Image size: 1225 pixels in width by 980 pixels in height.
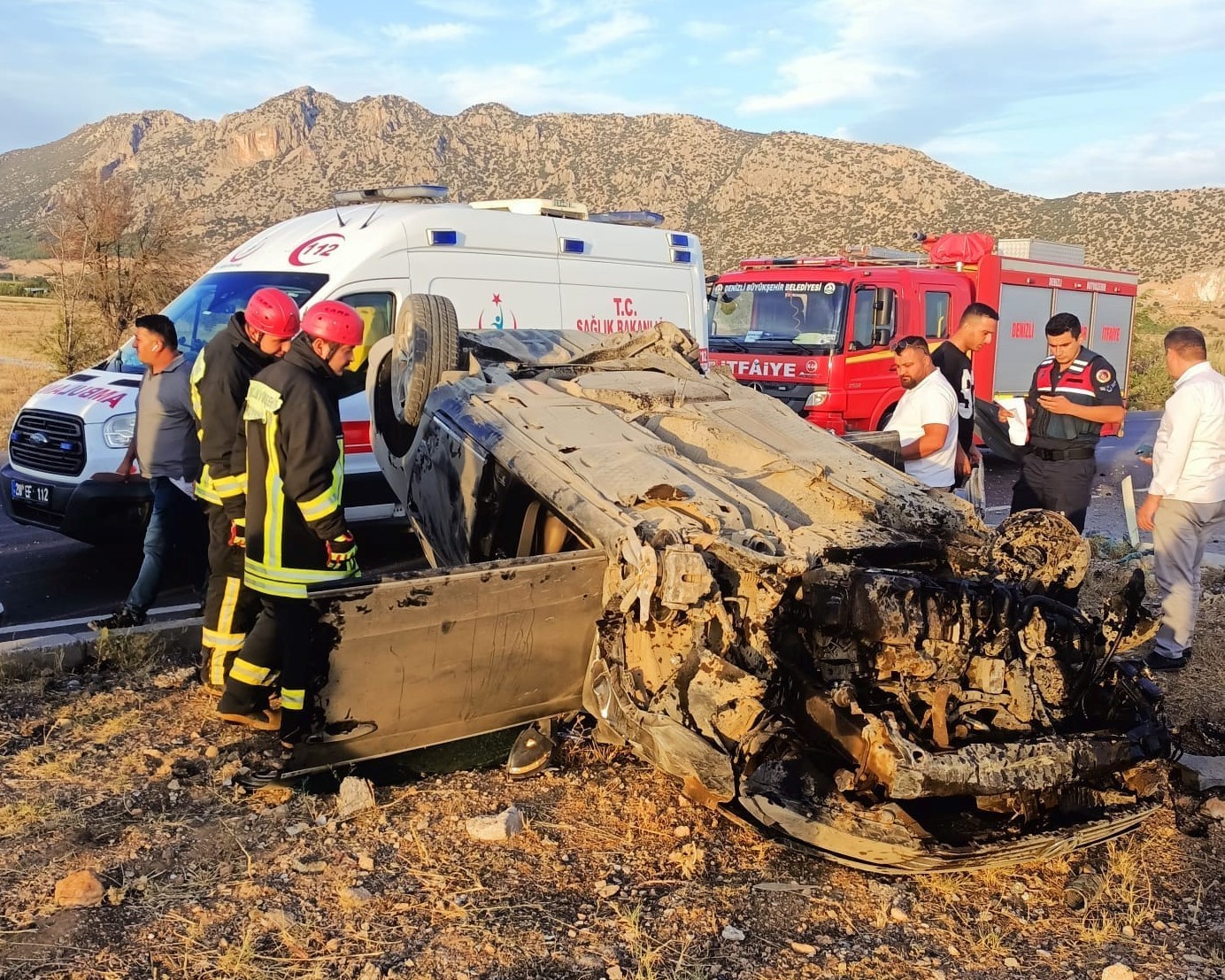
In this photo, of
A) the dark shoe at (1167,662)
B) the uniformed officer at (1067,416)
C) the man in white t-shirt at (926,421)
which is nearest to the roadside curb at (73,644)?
the man in white t-shirt at (926,421)

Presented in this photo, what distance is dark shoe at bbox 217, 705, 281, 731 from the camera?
394 centimetres

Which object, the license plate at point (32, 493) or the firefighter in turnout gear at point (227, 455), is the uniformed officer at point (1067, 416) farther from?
the license plate at point (32, 493)

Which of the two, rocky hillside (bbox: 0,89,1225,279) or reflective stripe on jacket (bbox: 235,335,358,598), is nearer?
reflective stripe on jacket (bbox: 235,335,358,598)

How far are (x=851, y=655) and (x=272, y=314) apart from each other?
286 centimetres

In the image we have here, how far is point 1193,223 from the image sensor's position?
4081 centimetres

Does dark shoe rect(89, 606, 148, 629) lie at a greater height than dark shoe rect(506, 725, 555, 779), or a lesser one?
greater

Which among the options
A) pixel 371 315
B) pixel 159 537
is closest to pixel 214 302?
pixel 371 315

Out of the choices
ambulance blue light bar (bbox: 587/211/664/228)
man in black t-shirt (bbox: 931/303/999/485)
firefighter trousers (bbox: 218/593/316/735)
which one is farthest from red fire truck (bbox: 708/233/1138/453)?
firefighter trousers (bbox: 218/593/316/735)

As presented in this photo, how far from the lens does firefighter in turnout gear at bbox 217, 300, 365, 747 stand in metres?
3.65

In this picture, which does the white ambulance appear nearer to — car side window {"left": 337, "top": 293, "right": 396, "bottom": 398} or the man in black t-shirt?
car side window {"left": 337, "top": 293, "right": 396, "bottom": 398}

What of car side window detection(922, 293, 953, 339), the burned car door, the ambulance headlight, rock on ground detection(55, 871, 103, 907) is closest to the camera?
rock on ground detection(55, 871, 103, 907)

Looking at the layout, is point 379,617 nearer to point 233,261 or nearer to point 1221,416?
point 1221,416

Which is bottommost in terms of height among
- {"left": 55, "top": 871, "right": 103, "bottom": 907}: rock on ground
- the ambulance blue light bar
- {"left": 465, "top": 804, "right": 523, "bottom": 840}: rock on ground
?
{"left": 465, "top": 804, "right": 523, "bottom": 840}: rock on ground

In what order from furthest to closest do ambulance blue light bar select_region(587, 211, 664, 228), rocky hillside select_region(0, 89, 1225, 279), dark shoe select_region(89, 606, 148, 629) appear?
rocky hillside select_region(0, 89, 1225, 279) → ambulance blue light bar select_region(587, 211, 664, 228) → dark shoe select_region(89, 606, 148, 629)
